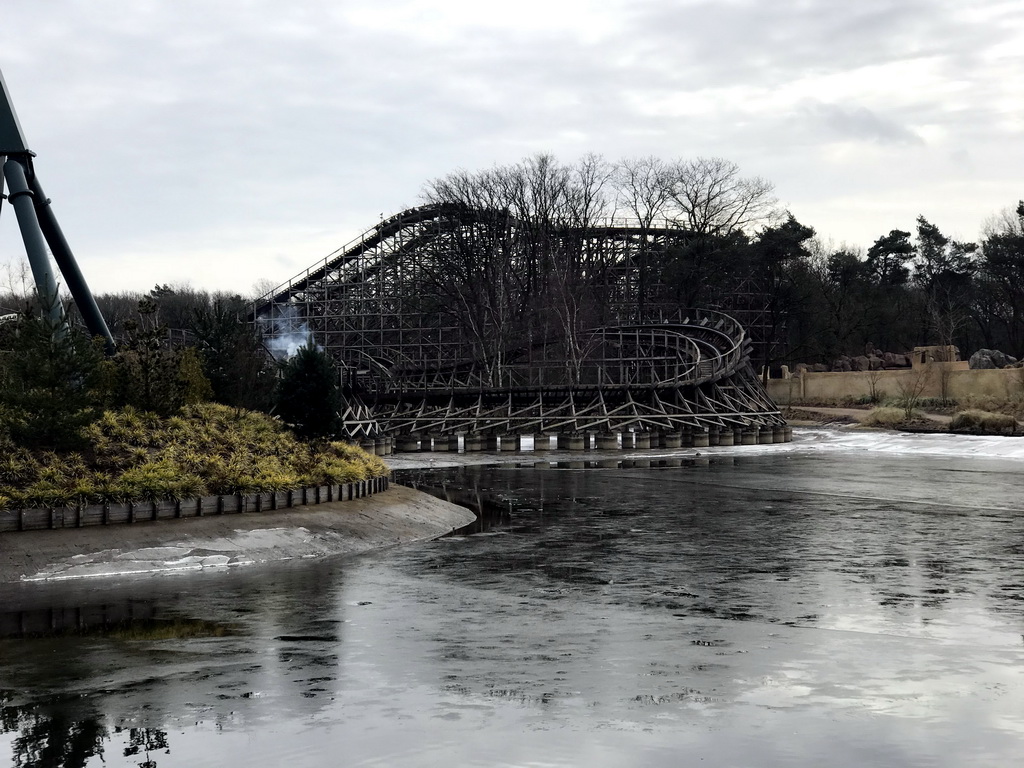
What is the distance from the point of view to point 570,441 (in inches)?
2071

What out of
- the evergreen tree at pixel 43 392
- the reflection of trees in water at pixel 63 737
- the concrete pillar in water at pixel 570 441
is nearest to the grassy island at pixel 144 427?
the evergreen tree at pixel 43 392

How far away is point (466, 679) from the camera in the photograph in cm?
1031

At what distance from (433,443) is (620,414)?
10250 mm

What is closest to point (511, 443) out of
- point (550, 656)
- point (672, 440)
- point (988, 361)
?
point (672, 440)

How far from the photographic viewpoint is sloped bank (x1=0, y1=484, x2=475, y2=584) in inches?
652

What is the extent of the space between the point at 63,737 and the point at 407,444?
43.7 meters

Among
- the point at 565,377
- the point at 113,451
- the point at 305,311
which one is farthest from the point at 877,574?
the point at 305,311

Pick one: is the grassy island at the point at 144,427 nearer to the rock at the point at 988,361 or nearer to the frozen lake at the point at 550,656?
the frozen lake at the point at 550,656

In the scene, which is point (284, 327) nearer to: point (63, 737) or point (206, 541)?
point (206, 541)

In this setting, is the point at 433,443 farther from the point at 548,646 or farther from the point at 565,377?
the point at 548,646

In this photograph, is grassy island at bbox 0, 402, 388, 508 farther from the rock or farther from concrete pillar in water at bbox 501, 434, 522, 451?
the rock

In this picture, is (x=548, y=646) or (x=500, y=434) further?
(x=500, y=434)

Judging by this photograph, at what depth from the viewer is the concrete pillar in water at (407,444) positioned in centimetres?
5181

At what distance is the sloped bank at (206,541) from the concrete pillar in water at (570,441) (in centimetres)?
2974
